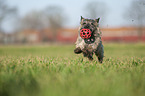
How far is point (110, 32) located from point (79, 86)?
59.1m

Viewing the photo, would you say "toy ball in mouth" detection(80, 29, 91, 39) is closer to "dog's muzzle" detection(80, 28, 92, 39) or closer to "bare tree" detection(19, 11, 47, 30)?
"dog's muzzle" detection(80, 28, 92, 39)

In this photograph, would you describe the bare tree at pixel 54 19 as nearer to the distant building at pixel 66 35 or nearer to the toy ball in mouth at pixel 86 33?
the distant building at pixel 66 35

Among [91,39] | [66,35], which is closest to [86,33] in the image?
[91,39]

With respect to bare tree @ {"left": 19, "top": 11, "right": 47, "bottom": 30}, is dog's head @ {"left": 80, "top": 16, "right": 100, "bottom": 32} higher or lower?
lower

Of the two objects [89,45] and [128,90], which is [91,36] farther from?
[128,90]

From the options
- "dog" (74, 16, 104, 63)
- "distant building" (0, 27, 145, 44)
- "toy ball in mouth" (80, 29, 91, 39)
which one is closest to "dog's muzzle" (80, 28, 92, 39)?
"toy ball in mouth" (80, 29, 91, 39)

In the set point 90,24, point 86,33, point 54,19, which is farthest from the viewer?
point 54,19

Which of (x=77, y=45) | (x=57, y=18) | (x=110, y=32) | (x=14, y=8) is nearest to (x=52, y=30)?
(x=57, y=18)

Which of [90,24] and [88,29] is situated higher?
[90,24]

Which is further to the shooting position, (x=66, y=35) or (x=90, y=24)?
(x=66, y=35)

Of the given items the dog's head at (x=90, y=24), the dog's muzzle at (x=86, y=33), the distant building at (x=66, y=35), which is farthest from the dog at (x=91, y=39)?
the distant building at (x=66, y=35)

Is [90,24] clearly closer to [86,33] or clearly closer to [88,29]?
[88,29]

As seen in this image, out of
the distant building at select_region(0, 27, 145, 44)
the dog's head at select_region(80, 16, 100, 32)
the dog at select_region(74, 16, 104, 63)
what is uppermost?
the distant building at select_region(0, 27, 145, 44)

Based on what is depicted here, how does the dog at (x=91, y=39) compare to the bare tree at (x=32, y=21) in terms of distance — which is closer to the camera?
the dog at (x=91, y=39)
